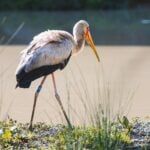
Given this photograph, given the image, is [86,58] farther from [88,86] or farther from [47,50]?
[47,50]

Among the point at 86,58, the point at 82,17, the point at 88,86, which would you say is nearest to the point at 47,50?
the point at 88,86

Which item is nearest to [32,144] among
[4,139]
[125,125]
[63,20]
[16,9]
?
[4,139]

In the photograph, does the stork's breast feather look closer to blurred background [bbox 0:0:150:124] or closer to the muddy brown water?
the muddy brown water

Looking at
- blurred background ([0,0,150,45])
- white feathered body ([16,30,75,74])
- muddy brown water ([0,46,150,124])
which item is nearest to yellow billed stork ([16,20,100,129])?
white feathered body ([16,30,75,74])

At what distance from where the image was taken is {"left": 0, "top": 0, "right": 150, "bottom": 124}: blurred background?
866 centimetres

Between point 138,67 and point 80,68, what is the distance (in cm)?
96

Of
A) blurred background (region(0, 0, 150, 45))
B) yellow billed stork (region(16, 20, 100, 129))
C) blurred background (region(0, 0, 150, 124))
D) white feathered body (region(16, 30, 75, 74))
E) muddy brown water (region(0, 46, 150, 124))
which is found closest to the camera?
yellow billed stork (region(16, 20, 100, 129))

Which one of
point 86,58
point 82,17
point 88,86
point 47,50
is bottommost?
point 88,86

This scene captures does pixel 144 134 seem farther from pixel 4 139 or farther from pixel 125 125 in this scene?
pixel 4 139

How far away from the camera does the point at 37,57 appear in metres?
7.00

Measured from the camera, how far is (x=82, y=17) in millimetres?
16469

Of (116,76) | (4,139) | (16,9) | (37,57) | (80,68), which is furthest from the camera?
(16,9)

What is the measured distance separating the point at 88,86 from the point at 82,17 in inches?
249

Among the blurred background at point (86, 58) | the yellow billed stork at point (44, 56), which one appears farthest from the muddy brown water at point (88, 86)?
the yellow billed stork at point (44, 56)
